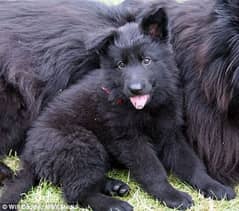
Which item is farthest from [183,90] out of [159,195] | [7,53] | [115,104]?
[7,53]

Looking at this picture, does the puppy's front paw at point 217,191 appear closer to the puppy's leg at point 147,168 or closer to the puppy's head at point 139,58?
the puppy's leg at point 147,168

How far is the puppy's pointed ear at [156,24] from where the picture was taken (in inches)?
140

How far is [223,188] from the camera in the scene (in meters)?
3.46

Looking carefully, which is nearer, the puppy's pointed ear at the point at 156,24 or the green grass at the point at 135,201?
the green grass at the point at 135,201

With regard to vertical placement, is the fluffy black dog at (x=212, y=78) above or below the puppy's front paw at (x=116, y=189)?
above

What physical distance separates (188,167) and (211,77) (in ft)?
2.11

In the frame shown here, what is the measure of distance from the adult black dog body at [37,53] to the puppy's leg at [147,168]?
78 cm

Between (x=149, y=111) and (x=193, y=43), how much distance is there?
25.4 inches

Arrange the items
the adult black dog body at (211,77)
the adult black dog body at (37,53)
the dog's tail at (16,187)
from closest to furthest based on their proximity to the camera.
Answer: the dog's tail at (16,187)
the adult black dog body at (211,77)
the adult black dog body at (37,53)

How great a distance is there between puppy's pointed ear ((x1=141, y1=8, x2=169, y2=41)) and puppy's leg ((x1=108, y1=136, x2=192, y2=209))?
0.73 metres

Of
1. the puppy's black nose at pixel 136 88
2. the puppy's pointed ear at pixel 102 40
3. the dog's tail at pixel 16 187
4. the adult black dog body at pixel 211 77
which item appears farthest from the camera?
the puppy's pointed ear at pixel 102 40

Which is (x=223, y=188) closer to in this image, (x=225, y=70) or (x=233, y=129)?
(x=233, y=129)

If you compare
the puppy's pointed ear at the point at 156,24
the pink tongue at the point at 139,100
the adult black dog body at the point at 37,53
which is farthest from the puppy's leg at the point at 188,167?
the adult black dog body at the point at 37,53

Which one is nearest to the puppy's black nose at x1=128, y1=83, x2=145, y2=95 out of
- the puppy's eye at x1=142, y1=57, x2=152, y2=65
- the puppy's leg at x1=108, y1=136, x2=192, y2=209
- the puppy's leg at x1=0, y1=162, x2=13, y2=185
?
the puppy's eye at x1=142, y1=57, x2=152, y2=65
